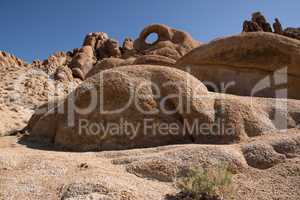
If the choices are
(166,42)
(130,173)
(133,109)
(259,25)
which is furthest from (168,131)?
(259,25)

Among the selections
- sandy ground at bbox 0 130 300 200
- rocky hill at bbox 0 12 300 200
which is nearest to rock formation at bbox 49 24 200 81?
rocky hill at bbox 0 12 300 200

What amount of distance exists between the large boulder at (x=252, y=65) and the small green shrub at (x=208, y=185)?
18.5 ft

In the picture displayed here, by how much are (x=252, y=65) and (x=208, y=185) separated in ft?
21.4

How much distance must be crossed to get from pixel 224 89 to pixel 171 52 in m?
9.51

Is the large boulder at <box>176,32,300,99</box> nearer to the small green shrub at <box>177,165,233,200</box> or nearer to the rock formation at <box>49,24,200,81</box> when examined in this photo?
the rock formation at <box>49,24,200,81</box>

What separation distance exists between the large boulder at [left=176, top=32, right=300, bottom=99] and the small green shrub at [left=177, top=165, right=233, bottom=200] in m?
5.63

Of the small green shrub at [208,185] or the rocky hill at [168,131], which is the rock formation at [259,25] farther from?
the small green shrub at [208,185]

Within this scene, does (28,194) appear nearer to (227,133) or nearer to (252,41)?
(227,133)

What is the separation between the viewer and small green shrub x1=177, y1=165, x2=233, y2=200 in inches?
182

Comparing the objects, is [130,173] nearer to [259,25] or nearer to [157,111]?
[157,111]

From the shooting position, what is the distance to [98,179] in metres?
4.70

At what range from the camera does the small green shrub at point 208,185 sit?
4.61 meters

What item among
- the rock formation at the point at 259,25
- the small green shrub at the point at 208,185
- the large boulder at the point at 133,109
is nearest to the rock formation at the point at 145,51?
the large boulder at the point at 133,109

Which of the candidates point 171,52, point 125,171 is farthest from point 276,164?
point 171,52
